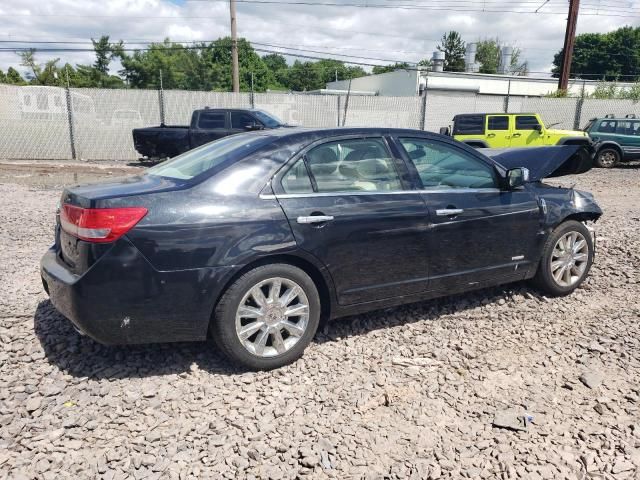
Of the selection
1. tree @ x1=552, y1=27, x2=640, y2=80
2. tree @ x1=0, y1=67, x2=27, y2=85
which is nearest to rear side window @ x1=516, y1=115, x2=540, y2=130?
tree @ x1=0, y1=67, x2=27, y2=85

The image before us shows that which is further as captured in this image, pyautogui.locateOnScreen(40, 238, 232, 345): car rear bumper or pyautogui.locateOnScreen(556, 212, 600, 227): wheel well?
pyautogui.locateOnScreen(556, 212, 600, 227): wheel well

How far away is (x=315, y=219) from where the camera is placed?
3.32 metres

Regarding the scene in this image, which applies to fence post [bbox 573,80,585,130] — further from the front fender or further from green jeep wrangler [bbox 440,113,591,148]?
the front fender

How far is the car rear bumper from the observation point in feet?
9.49

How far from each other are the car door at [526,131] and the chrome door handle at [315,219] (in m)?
14.2

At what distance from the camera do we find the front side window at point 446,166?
3.93 meters

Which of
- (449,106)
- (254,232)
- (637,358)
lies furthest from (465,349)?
(449,106)

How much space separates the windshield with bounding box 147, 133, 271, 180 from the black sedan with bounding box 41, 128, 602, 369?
0.02 metres

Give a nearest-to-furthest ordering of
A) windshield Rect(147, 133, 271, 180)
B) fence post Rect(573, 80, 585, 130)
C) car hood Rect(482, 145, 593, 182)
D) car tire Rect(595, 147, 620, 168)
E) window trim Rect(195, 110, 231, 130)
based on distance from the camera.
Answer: windshield Rect(147, 133, 271, 180) < car hood Rect(482, 145, 593, 182) < window trim Rect(195, 110, 231, 130) < car tire Rect(595, 147, 620, 168) < fence post Rect(573, 80, 585, 130)

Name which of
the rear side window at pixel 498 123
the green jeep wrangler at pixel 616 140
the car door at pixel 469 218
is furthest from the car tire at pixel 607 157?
the car door at pixel 469 218

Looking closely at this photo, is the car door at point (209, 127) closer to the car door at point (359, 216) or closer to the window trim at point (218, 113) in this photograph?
the window trim at point (218, 113)

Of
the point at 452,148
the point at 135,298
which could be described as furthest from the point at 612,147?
the point at 135,298

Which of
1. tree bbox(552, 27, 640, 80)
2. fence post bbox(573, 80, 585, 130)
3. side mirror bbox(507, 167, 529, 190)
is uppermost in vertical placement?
tree bbox(552, 27, 640, 80)

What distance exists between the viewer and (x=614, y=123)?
1639 centimetres
